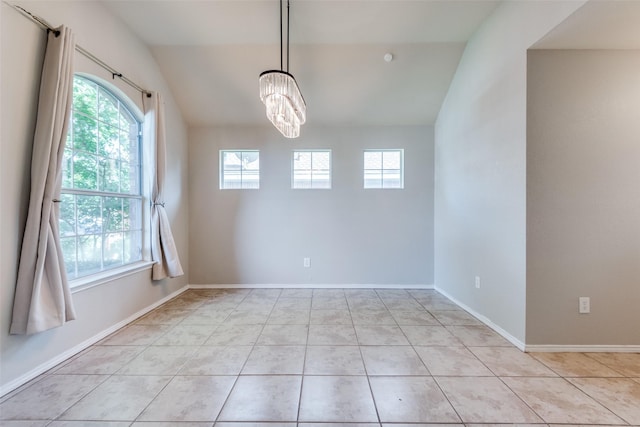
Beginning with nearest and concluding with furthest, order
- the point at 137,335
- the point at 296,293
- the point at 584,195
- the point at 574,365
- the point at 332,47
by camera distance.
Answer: the point at 574,365 → the point at 584,195 → the point at 137,335 → the point at 332,47 → the point at 296,293

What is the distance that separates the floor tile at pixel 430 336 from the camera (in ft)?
7.59

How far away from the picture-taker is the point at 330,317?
114 inches

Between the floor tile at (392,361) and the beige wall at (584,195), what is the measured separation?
1033 mm

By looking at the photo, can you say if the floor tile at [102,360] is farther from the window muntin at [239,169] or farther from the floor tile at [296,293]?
the window muntin at [239,169]

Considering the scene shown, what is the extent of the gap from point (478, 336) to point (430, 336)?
0.44m

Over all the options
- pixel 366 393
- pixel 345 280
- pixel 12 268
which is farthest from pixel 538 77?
pixel 12 268

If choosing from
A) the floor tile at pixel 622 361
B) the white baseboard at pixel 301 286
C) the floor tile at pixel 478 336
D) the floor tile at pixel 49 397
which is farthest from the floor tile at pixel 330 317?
the floor tile at pixel 622 361

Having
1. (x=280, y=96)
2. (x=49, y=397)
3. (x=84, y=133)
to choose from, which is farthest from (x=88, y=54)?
(x=49, y=397)

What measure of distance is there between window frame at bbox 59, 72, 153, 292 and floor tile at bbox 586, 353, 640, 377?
415 cm

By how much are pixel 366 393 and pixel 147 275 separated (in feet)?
8.82

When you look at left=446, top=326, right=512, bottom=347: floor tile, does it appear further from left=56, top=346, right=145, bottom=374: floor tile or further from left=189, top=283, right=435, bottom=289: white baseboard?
left=56, top=346, right=145, bottom=374: floor tile

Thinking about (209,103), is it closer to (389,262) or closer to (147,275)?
(147,275)

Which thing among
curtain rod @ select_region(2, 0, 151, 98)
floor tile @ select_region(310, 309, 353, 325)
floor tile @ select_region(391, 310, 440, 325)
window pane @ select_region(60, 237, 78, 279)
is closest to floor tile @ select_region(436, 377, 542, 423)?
floor tile @ select_region(391, 310, 440, 325)

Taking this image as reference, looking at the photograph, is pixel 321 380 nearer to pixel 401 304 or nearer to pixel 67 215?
pixel 401 304
